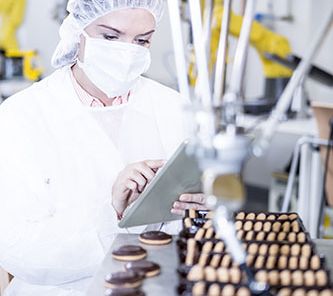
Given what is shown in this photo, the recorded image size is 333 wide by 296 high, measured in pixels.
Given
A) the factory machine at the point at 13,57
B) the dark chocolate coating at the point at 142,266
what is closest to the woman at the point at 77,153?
the dark chocolate coating at the point at 142,266

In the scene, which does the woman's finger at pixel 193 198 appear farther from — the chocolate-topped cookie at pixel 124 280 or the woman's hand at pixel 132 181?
the chocolate-topped cookie at pixel 124 280

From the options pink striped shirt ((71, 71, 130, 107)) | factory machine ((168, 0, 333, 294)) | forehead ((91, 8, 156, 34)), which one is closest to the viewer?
factory machine ((168, 0, 333, 294))

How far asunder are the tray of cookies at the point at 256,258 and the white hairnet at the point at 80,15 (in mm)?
497

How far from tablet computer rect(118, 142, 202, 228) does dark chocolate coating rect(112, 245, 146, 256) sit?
111mm

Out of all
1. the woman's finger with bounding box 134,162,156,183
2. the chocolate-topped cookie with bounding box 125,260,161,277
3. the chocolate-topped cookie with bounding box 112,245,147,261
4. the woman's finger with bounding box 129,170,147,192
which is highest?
the woman's finger with bounding box 134,162,156,183

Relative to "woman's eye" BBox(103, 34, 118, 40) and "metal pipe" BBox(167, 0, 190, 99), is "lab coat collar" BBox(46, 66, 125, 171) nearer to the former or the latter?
"woman's eye" BBox(103, 34, 118, 40)

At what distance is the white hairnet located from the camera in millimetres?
1251

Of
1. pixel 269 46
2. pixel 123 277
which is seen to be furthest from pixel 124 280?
pixel 269 46

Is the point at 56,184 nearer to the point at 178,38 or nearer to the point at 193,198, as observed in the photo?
the point at 193,198

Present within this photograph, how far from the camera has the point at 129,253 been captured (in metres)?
0.90

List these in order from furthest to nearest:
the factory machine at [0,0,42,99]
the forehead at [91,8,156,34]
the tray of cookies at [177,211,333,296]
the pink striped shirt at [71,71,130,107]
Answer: the factory machine at [0,0,42,99] < the pink striped shirt at [71,71,130,107] < the forehead at [91,8,156,34] < the tray of cookies at [177,211,333,296]

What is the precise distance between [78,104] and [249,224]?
0.53 metres

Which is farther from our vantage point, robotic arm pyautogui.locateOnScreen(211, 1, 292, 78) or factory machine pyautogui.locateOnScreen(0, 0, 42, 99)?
factory machine pyautogui.locateOnScreen(0, 0, 42, 99)

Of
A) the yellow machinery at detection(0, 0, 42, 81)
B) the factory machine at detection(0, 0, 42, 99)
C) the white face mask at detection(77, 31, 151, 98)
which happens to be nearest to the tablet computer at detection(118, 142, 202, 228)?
the white face mask at detection(77, 31, 151, 98)
